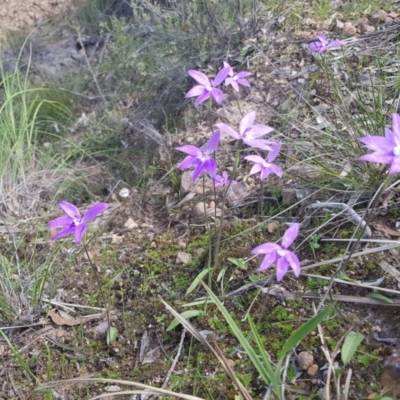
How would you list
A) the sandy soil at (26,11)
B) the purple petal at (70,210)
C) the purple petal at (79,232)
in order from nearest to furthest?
the purple petal at (79,232) < the purple petal at (70,210) < the sandy soil at (26,11)

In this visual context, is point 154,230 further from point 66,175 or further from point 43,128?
point 43,128

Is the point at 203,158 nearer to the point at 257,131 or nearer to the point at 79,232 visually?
the point at 257,131

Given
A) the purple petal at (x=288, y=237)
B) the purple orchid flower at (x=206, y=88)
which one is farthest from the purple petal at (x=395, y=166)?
the purple orchid flower at (x=206, y=88)

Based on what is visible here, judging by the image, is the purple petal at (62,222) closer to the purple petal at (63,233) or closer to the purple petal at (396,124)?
the purple petal at (63,233)

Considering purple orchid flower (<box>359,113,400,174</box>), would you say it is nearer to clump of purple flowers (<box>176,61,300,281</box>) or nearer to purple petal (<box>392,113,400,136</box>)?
purple petal (<box>392,113,400,136</box>)

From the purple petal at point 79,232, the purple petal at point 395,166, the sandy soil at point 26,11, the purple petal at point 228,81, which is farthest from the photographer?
the sandy soil at point 26,11
